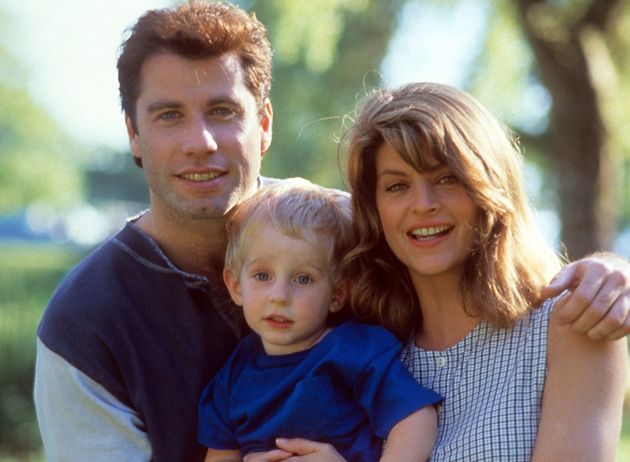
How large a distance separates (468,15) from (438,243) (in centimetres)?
738

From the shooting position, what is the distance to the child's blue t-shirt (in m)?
2.94

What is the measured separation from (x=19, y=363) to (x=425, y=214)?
23.6 ft

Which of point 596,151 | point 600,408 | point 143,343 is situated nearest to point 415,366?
point 600,408

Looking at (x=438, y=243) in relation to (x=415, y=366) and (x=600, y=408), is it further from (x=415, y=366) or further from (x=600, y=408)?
(x=600, y=408)

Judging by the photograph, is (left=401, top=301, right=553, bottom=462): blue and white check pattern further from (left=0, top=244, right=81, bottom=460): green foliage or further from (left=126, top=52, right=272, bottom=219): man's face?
(left=0, top=244, right=81, bottom=460): green foliage

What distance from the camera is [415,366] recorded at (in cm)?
314

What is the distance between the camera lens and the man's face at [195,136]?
3.44m

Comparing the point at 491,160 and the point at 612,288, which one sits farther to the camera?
the point at 491,160

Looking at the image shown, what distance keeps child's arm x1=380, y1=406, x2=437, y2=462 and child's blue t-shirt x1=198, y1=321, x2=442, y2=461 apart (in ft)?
0.07

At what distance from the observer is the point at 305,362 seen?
9.91 ft

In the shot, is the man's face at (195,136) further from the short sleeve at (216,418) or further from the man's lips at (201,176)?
the short sleeve at (216,418)

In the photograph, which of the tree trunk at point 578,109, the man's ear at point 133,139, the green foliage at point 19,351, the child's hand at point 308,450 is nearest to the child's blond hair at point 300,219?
the child's hand at point 308,450

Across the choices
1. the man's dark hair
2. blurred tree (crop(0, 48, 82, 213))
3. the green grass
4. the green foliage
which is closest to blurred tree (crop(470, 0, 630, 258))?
the green grass

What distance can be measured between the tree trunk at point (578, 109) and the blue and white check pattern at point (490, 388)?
657 cm
